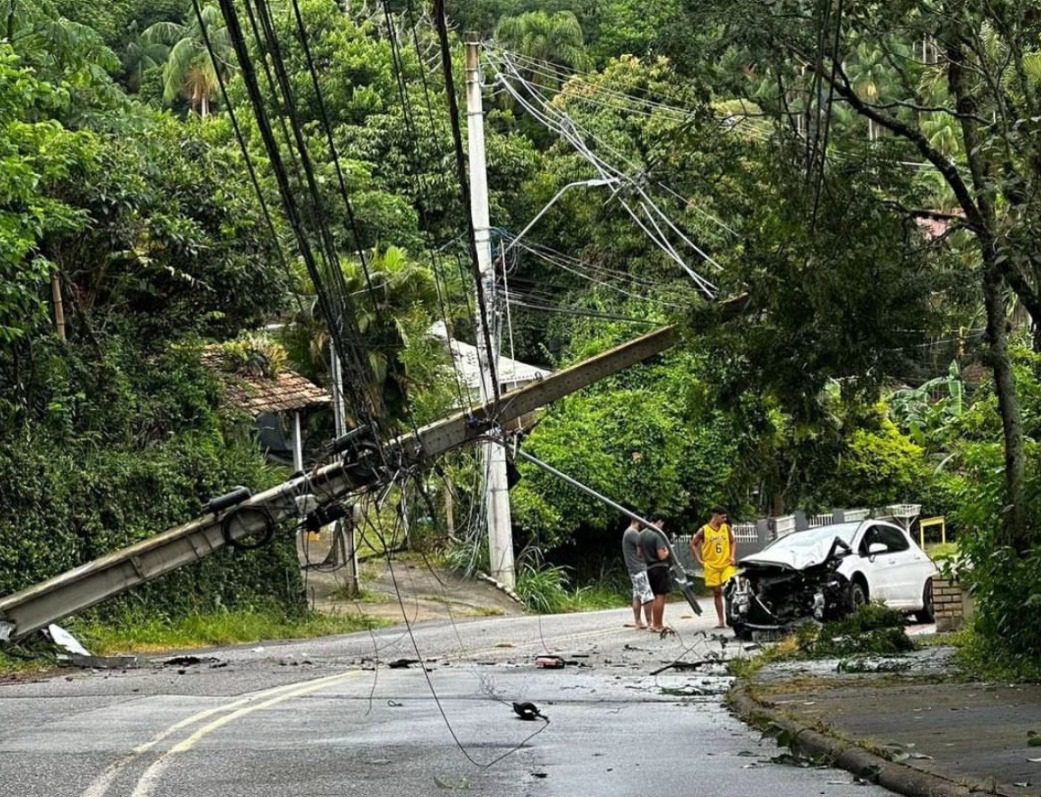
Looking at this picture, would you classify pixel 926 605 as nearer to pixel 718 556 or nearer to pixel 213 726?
pixel 718 556

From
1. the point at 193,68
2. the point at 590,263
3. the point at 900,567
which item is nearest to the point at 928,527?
the point at 590,263

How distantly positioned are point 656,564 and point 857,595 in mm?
3002

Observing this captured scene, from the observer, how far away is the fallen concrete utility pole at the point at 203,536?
19.2 meters

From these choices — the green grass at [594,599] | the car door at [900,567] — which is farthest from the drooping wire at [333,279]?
the green grass at [594,599]

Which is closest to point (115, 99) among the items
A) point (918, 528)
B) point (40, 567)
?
point (40, 567)

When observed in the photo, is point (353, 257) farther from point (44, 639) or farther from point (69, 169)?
point (44, 639)

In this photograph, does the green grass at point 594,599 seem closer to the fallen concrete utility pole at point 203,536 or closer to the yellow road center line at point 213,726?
the fallen concrete utility pole at point 203,536

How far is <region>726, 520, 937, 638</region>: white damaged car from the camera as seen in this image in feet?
77.1

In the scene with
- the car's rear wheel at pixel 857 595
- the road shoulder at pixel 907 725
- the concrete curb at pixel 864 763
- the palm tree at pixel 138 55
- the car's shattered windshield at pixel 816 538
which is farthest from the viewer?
the palm tree at pixel 138 55

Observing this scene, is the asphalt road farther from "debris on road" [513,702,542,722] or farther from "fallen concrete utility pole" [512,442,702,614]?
"fallen concrete utility pole" [512,442,702,614]

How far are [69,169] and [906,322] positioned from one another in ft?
54.7

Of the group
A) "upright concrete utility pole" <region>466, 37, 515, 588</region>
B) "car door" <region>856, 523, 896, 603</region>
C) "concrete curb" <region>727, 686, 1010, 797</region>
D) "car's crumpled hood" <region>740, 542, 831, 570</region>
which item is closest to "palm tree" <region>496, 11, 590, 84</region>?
"upright concrete utility pole" <region>466, 37, 515, 588</region>

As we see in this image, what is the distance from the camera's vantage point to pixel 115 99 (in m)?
31.1

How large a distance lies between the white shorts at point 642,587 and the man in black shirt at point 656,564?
78 millimetres
